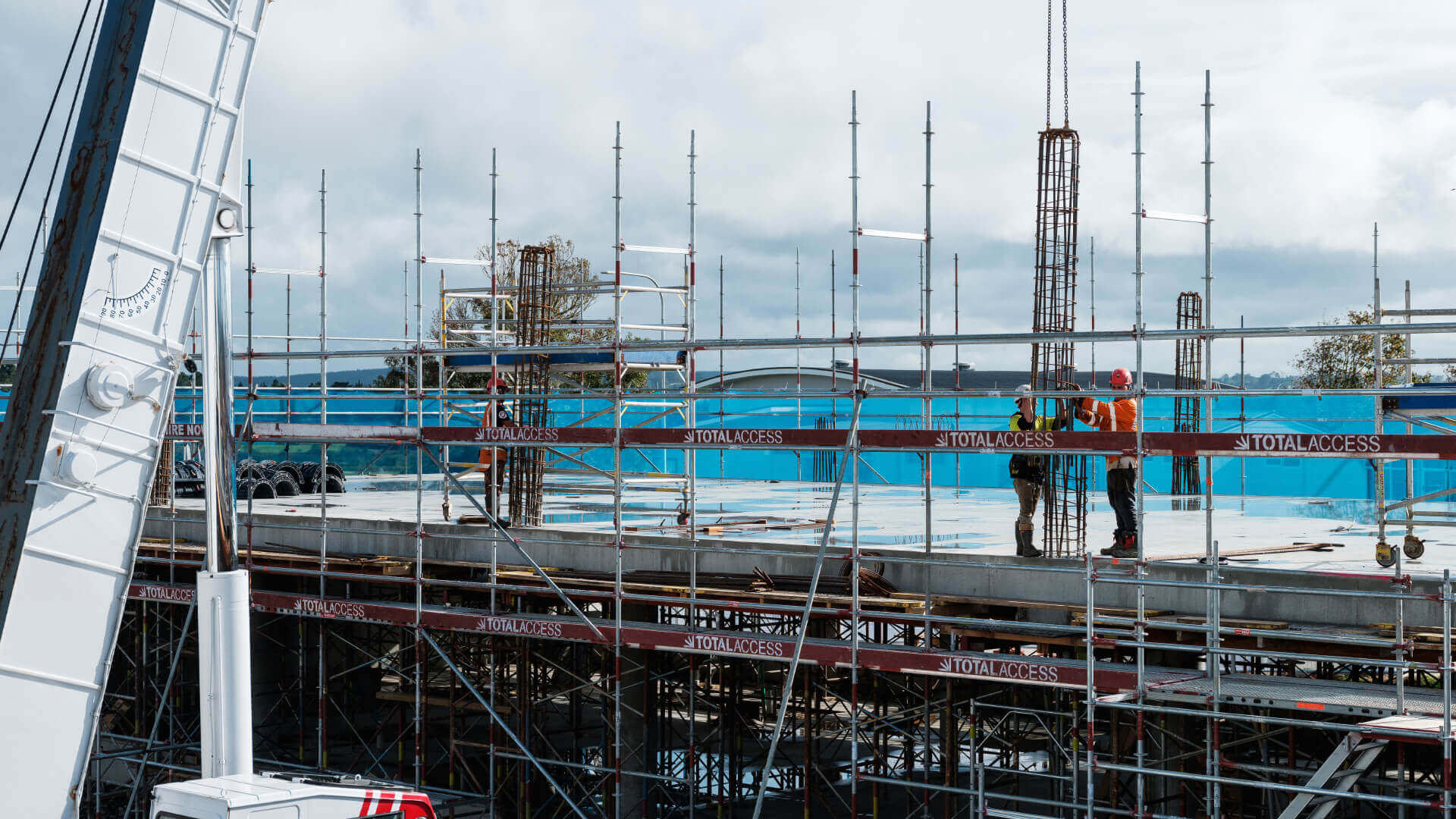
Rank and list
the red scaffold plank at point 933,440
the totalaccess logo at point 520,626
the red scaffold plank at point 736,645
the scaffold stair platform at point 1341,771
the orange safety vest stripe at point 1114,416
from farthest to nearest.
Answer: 1. the totalaccess logo at point 520,626
2. the orange safety vest stripe at point 1114,416
3. the red scaffold plank at point 736,645
4. the red scaffold plank at point 933,440
5. the scaffold stair platform at point 1341,771

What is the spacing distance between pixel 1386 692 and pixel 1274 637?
3.22ft

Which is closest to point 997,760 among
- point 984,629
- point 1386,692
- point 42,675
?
point 984,629

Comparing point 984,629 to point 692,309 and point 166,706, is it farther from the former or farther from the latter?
point 166,706

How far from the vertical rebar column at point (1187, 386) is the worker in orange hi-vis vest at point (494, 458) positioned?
36.0 feet

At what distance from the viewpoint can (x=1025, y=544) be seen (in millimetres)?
13672

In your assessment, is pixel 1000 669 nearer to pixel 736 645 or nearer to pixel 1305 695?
pixel 1305 695

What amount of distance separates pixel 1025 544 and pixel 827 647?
2.21 meters

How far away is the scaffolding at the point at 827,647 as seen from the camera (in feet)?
35.9

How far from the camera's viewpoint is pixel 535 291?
2036cm

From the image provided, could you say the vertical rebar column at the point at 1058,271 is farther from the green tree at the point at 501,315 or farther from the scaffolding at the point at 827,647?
the green tree at the point at 501,315

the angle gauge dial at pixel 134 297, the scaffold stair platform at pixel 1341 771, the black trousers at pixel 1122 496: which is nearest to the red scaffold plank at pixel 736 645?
the scaffold stair platform at pixel 1341 771

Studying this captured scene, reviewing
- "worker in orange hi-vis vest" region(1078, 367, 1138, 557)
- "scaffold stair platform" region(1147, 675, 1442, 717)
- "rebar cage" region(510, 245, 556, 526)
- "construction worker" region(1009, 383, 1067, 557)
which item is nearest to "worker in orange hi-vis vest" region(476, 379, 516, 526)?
"rebar cage" region(510, 245, 556, 526)

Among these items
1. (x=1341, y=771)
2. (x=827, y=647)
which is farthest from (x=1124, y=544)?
(x=1341, y=771)

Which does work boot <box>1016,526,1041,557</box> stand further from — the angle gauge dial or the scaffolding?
the angle gauge dial
